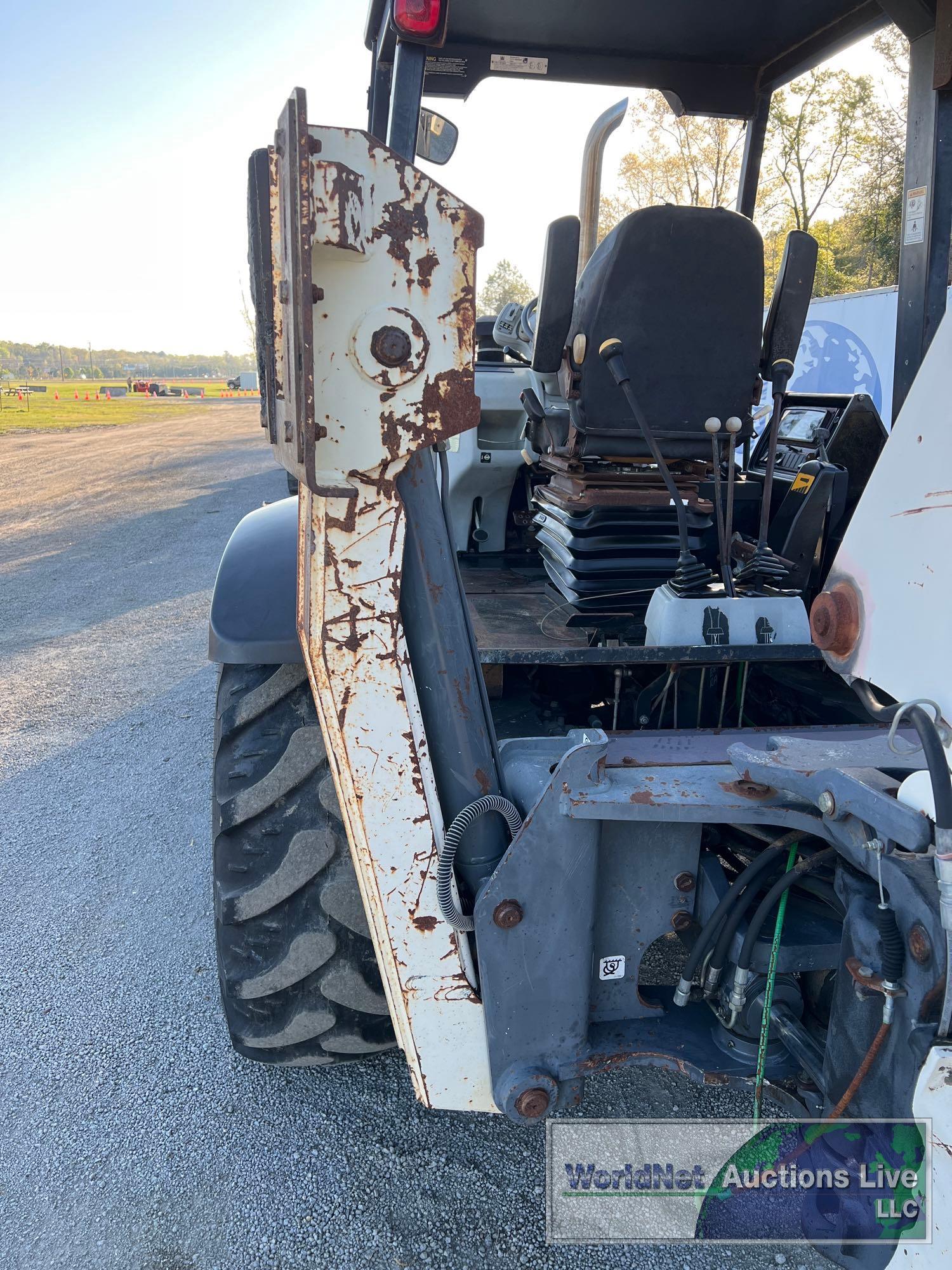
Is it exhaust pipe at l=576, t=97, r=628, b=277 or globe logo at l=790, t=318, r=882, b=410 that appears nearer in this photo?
exhaust pipe at l=576, t=97, r=628, b=277

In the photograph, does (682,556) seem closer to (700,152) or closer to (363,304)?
(363,304)

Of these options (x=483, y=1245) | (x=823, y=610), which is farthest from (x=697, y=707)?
(x=483, y=1245)

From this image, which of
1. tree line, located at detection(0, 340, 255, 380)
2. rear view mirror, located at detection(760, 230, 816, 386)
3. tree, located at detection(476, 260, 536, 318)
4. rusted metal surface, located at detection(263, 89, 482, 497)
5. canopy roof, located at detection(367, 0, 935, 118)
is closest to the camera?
rusted metal surface, located at detection(263, 89, 482, 497)

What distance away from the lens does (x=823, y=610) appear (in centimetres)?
137

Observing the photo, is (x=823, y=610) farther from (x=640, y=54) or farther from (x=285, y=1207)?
(x=640, y=54)

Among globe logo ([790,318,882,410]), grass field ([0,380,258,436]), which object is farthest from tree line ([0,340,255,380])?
globe logo ([790,318,882,410])

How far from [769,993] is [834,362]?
11844mm

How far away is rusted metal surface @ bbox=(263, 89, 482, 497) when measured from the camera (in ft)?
4.19

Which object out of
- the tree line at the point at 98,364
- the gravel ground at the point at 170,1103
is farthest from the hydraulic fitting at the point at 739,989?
the tree line at the point at 98,364

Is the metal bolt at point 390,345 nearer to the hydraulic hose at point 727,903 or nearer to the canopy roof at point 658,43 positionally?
the hydraulic hose at point 727,903

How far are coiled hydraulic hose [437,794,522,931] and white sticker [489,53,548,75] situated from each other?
2.46 m

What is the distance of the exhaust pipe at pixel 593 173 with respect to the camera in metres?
3.12

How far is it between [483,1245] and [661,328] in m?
2.13

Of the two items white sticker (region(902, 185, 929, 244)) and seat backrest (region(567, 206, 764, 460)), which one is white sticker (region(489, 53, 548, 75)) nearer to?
seat backrest (region(567, 206, 764, 460))
